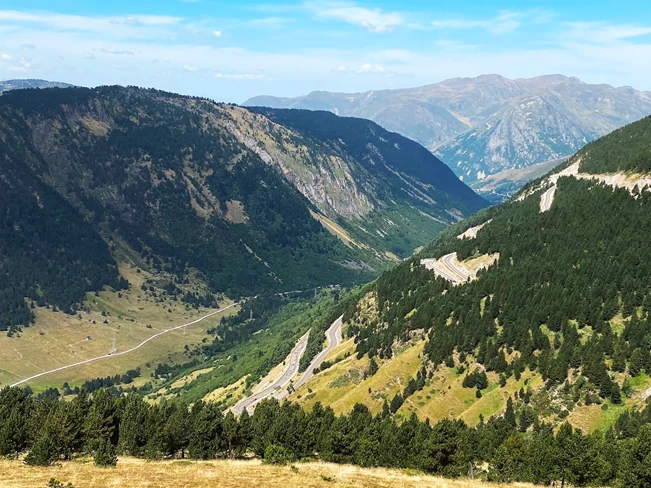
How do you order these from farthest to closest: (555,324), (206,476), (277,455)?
(555,324), (277,455), (206,476)

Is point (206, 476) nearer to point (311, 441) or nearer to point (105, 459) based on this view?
point (105, 459)

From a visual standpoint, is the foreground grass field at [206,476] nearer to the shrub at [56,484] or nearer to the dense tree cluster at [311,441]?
the shrub at [56,484]

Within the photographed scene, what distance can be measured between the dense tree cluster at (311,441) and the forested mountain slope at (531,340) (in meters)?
17.6

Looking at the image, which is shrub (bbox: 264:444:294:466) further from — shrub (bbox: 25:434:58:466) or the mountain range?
shrub (bbox: 25:434:58:466)

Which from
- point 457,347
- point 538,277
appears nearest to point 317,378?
point 457,347

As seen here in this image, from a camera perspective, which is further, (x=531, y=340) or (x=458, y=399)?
(x=531, y=340)

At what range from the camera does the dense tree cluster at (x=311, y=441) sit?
87.9 meters

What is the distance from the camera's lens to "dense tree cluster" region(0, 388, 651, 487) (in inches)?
3462

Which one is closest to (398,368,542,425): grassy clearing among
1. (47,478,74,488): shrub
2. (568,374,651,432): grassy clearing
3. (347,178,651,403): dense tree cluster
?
(347,178,651,403): dense tree cluster

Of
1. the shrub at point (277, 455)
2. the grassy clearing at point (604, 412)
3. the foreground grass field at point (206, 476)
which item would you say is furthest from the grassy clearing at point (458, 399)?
the shrub at point (277, 455)

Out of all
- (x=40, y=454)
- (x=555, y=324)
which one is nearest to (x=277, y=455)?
(x=40, y=454)

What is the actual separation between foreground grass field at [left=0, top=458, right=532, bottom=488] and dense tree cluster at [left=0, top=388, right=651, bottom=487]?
14.1ft

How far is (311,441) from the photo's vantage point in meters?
104

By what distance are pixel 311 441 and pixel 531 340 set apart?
70.9m
